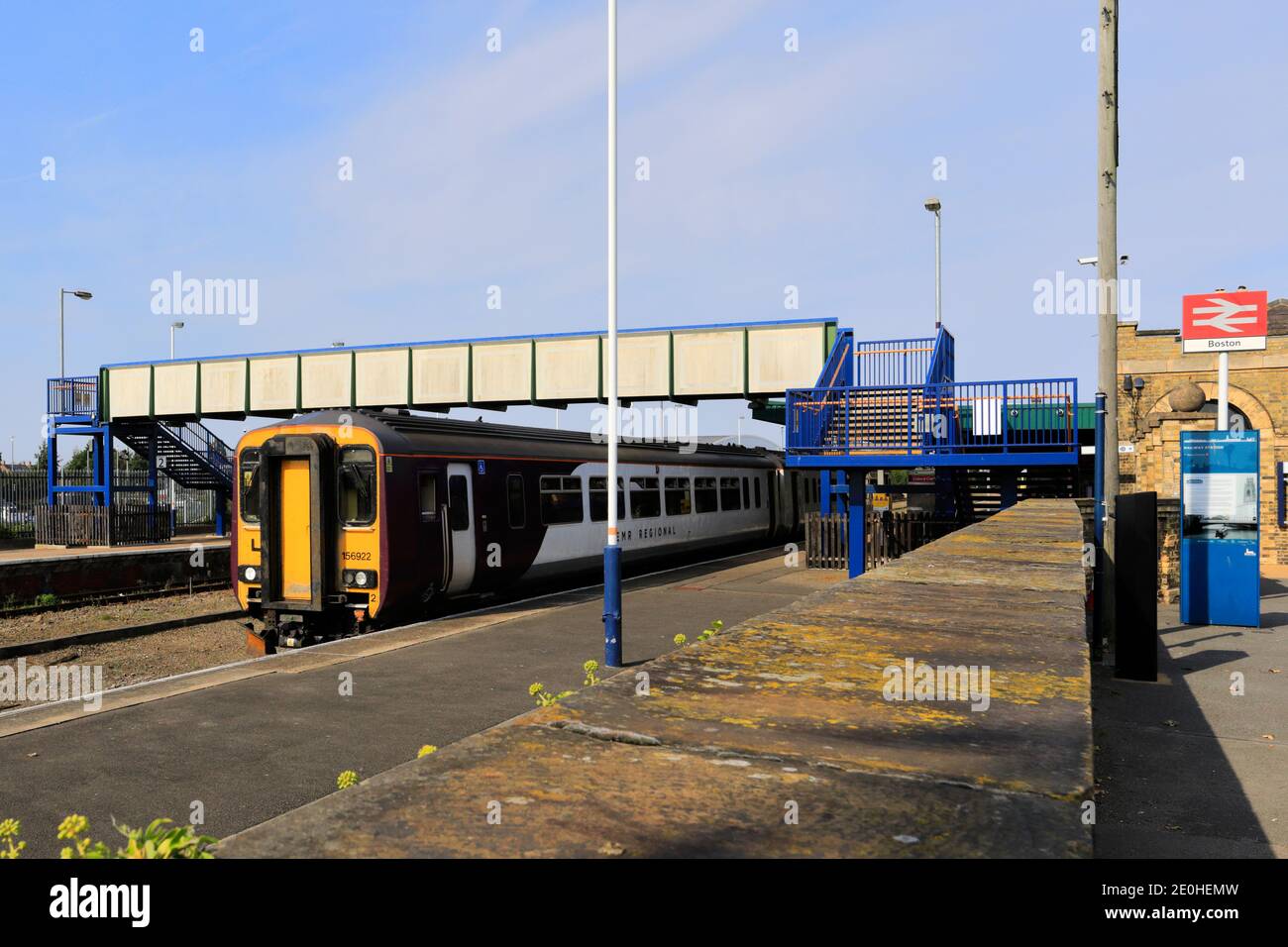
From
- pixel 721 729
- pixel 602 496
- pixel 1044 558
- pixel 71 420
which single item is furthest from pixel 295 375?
pixel 721 729

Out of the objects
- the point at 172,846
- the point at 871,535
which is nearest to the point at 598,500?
the point at 871,535

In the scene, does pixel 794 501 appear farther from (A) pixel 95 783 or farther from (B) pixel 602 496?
(A) pixel 95 783

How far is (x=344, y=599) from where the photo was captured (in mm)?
12328

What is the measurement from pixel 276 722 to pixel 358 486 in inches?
206

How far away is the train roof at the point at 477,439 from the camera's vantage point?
1276cm

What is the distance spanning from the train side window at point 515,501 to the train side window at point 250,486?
381 centimetres

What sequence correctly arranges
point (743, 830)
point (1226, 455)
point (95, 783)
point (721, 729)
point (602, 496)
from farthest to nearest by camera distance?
1. point (602, 496)
2. point (1226, 455)
3. point (95, 783)
4. point (721, 729)
5. point (743, 830)

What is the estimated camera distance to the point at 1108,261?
1102 centimetres

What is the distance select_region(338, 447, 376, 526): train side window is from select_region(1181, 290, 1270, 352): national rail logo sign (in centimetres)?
1188

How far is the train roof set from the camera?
41.9ft

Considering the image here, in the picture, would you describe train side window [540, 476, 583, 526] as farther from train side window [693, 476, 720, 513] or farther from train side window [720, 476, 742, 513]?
train side window [720, 476, 742, 513]

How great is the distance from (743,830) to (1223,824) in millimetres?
5320

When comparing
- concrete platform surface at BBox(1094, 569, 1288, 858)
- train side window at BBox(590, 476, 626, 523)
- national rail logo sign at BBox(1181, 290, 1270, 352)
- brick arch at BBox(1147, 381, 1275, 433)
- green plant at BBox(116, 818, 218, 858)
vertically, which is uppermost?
national rail logo sign at BBox(1181, 290, 1270, 352)

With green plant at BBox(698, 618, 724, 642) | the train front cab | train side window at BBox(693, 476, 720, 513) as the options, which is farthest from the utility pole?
train side window at BBox(693, 476, 720, 513)
